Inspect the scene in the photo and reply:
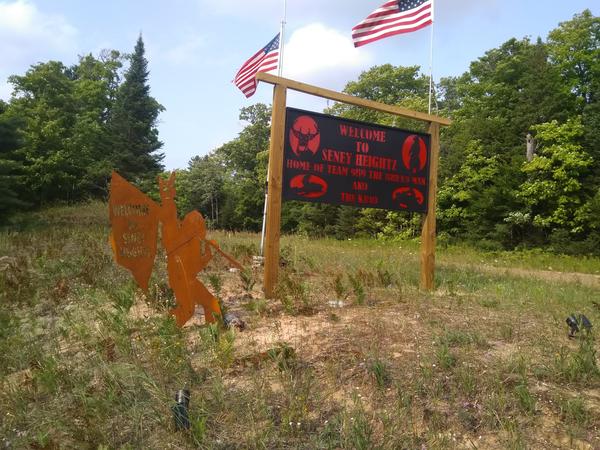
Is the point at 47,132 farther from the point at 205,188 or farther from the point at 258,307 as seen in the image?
the point at 258,307

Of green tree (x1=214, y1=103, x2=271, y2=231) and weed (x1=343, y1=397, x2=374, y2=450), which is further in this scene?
green tree (x1=214, y1=103, x2=271, y2=231)

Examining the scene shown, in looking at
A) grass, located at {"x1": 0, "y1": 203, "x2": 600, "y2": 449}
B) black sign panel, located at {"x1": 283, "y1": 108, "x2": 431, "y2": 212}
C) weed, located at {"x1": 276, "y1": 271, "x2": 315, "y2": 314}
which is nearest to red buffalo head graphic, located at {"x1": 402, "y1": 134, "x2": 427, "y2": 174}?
black sign panel, located at {"x1": 283, "y1": 108, "x2": 431, "y2": 212}

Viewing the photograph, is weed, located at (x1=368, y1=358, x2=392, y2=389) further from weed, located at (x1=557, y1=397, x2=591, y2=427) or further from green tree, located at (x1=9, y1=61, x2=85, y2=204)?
green tree, located at (x1=9, y1=61, x2=85, y2=204)

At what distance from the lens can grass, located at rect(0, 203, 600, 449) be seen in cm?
293

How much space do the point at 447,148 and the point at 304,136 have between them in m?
25.5

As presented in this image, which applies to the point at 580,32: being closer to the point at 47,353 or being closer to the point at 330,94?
the point at 330,94

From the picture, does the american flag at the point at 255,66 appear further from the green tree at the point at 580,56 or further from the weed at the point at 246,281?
the green tree at the point at 580,56

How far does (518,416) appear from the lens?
3016 mm

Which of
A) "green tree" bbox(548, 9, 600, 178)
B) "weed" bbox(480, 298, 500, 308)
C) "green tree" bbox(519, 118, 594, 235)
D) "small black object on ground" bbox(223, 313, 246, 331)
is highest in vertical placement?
"green tree" bbox(548, 9, 600, 178)

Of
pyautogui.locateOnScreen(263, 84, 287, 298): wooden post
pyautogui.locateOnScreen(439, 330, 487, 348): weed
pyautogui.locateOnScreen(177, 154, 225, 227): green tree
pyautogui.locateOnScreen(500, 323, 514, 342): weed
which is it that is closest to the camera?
pyautogui.locateOnScreen(439, 330, 487, 348): weed

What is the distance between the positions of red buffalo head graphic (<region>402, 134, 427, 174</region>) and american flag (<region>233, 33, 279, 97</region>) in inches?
179

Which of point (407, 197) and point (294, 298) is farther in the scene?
point (407, 197)

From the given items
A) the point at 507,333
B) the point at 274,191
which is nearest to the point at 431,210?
the point at 274,191

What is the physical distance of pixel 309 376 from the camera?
3.48m
